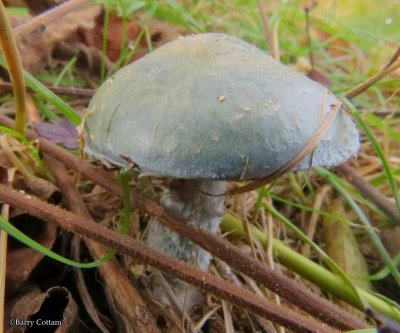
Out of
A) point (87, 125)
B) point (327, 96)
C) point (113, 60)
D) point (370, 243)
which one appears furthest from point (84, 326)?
point (113, 60)

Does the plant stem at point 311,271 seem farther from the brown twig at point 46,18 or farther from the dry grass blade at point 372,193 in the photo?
the brown twig at point 46,18

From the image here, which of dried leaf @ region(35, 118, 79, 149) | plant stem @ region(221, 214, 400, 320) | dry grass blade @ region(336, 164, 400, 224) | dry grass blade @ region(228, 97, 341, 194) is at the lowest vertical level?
plant stem @ region(221, 214, 400, 320)

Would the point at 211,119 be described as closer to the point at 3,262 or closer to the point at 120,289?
the point at 120,289

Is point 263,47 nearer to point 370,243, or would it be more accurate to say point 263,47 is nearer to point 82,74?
point 82,74

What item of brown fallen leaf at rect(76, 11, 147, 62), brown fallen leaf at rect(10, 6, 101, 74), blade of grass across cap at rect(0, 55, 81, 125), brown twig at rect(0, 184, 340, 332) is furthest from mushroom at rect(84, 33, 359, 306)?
brown fallen leaf at rect(76, 11, 147, 62)

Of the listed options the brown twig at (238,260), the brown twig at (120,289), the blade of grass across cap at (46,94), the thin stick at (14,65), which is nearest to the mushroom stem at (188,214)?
the brown twig at (238,260)

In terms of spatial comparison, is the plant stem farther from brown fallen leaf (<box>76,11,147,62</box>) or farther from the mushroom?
brown fallen leaf (<box>76,11,147,62</box>)
